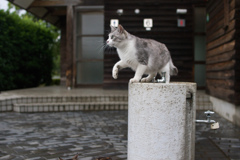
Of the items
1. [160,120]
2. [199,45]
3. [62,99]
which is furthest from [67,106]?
[199,45]

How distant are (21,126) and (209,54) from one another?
16.3 feet

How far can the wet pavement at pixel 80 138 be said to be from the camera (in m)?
3.04

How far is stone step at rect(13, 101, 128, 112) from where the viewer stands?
20.4 ft

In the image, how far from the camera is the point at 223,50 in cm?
543

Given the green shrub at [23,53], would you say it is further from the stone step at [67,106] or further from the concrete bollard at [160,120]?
the concrete bollard at [160,120]

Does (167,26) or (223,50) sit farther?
(167,26)

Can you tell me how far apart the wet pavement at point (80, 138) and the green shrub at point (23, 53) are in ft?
11.3

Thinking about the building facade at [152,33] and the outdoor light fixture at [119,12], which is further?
the outdoor light fixture at [119,12]

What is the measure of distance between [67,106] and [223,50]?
13.1ft

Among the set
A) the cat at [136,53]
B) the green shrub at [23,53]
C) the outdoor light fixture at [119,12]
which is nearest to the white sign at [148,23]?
the outdoor light fixture at [119,12]

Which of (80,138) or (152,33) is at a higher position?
(152,33)

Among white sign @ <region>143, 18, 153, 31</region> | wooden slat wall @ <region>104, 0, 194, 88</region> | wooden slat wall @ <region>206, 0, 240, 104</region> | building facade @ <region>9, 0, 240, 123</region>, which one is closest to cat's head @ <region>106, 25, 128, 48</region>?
wooden slat wall @ <region>206, 0, 240, 104</region>

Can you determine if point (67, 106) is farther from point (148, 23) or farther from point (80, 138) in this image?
point (148, 23)

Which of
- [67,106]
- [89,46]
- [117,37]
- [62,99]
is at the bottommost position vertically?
[67,106]
